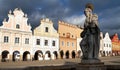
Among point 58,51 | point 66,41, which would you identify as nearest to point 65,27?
point 66,41

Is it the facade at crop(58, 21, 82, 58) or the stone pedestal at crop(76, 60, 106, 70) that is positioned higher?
the facade at crop(58, 21, 82, 58)

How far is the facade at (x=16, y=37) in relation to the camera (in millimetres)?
36938

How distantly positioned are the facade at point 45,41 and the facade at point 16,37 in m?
1.92

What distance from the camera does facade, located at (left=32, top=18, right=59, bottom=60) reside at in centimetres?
4284

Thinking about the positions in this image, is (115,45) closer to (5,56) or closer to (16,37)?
(16,37)

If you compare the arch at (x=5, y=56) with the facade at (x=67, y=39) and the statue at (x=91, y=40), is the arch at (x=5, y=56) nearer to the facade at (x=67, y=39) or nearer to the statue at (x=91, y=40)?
the facade at (x=67, y=39)

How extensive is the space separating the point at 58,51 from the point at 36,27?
26.2 ft

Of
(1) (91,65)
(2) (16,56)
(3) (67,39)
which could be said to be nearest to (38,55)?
(2) (16,56)

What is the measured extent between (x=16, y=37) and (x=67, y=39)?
15776mm

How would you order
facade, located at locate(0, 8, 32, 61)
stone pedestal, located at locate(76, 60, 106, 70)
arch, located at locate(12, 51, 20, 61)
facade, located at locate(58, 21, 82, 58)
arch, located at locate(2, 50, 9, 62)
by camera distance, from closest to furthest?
stone pedestal, located at locate(76, 60, 106, 70) → facade, located at locate(0, 8, 32, 61) → arch, located at locate(2, 50, 9, 62) → arch, located at locate(12, 51, 20, 61) → facade, located at locate(58, 21, 82, 58)

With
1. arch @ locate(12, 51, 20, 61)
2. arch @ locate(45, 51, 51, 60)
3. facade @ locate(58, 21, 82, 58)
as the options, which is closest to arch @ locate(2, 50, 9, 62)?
arch @ locate(12, 51, 20, 61)

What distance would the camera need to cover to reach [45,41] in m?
44.7

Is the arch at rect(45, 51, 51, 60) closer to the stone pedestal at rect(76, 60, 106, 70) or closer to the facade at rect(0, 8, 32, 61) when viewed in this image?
the facade at rect(0, 8, 32, 61)

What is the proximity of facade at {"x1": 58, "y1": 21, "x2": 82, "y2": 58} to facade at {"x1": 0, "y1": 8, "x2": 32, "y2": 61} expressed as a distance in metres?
10.3
